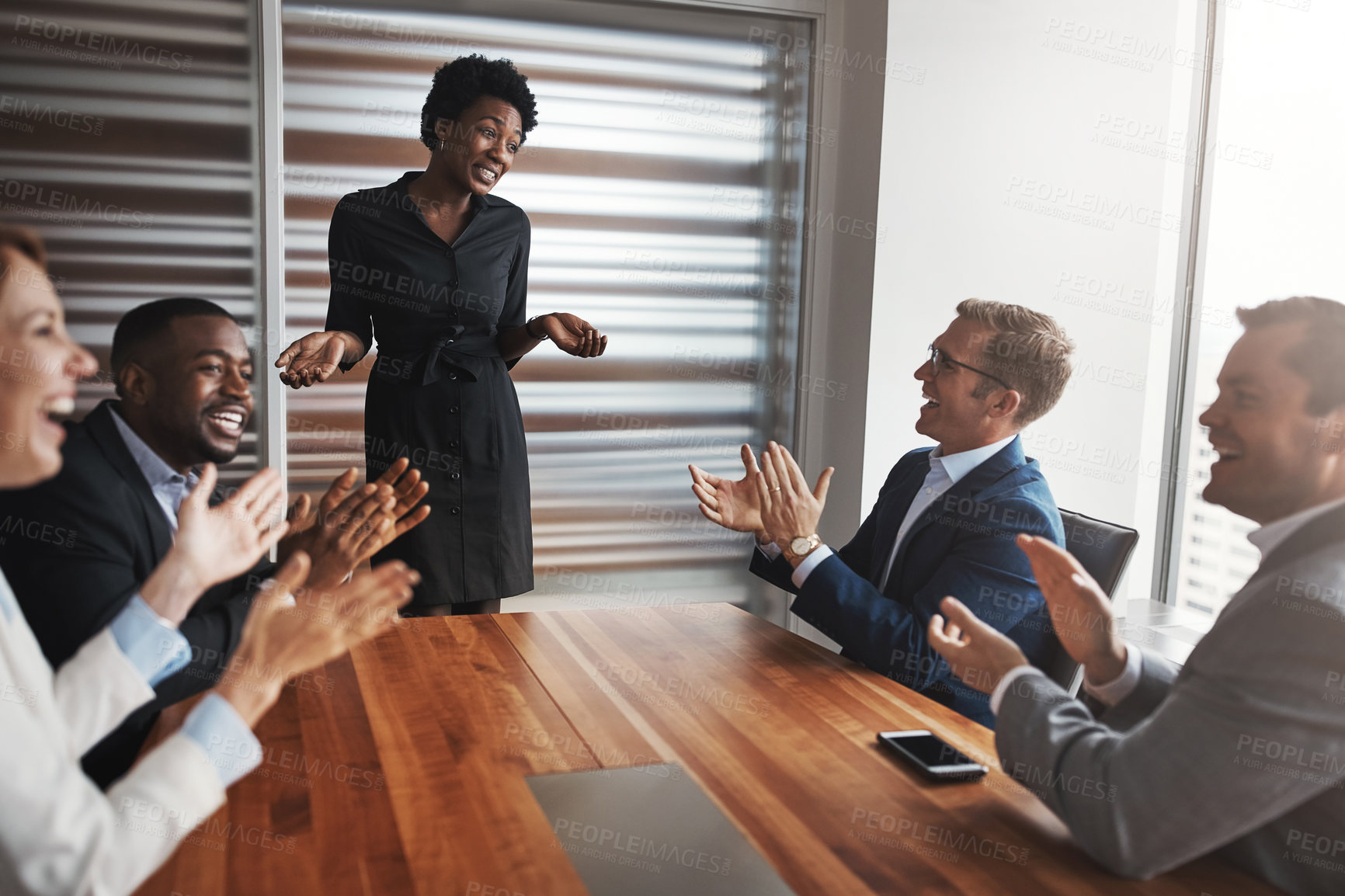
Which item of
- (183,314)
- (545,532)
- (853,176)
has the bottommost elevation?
(545,532)

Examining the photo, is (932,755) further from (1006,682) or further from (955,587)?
(955,587)

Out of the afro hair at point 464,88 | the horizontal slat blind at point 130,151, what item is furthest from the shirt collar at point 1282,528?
the horizontal slat blind at point 130,151

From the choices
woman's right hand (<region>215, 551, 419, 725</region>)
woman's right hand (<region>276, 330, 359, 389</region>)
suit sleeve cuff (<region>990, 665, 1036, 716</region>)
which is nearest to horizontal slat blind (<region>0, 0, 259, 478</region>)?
woman's right hand (<region>276, 330, 359, 389</region>)

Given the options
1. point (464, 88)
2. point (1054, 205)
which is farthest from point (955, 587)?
point (1054, 205)

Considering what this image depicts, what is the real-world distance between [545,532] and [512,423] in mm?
1096

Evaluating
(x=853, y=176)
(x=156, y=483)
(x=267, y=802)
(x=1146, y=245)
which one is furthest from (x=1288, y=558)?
(x=1146, y=245)

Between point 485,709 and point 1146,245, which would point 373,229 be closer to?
point 485,709

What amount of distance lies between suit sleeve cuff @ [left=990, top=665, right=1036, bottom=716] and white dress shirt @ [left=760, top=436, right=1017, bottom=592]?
0.68 meters

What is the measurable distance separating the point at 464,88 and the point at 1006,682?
204cm

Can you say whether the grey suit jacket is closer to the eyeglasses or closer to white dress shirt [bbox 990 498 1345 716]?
white dress shirt [bbox 990 498 1345 716]

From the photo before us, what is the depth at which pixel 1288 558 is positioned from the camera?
1099mm

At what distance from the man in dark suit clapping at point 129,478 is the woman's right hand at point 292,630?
26 cm

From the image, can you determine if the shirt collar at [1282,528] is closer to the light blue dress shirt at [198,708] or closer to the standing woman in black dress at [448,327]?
the light blue dress shirt at [198,708]

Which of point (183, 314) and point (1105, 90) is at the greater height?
point (1105, 90)
